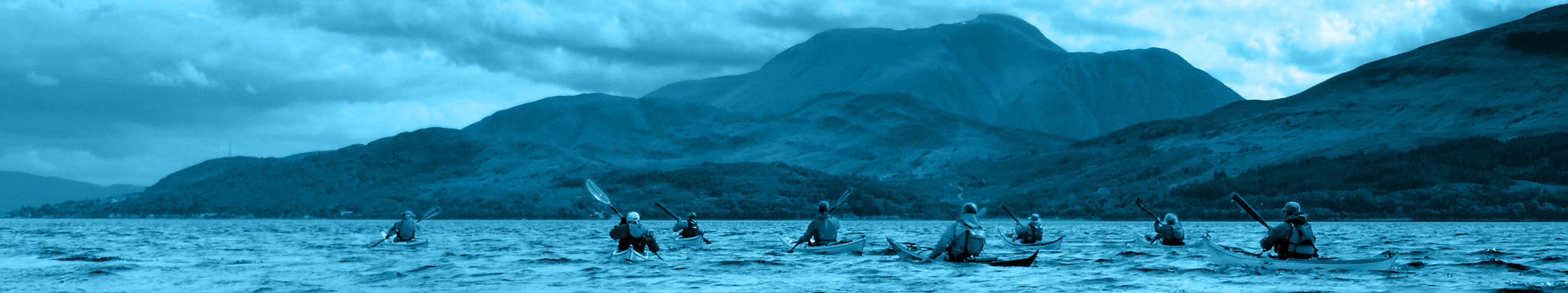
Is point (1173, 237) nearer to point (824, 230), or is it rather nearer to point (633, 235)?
point (824, 230)

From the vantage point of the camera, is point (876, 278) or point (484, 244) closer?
point (876, 278)

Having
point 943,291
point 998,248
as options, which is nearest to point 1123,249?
point 998,248

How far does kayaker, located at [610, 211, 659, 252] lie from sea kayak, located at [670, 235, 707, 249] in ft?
60.6

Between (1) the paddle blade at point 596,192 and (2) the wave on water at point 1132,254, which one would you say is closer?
(1) the paddle blade at point 596,192

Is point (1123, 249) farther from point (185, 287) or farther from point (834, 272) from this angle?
point (185, 287)

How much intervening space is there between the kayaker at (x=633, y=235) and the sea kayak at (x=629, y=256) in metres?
0.14

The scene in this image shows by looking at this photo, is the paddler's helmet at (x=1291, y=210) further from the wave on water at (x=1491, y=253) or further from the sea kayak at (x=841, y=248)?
the wave on water at (x=1491, y=253)

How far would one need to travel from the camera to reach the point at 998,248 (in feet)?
216

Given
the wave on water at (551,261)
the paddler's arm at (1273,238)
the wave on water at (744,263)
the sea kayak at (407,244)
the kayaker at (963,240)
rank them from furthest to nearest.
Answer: the sea kayak at (407,244)
the wave on water at (551,261)
the wave on water at (744,263)
the kayaker at (963,240)
the paddler's arm at (1273,238)

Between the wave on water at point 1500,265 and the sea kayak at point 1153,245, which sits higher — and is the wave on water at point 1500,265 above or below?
below

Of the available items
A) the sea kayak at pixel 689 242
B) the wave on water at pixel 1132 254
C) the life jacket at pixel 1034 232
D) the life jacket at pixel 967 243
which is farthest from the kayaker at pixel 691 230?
the life jacket at pixel 967 243

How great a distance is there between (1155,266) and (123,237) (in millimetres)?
92406

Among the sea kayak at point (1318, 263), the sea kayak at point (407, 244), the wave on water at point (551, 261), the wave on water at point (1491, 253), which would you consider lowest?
the wave on water at point (1491, 253)

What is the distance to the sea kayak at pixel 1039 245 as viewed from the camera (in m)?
59.9
